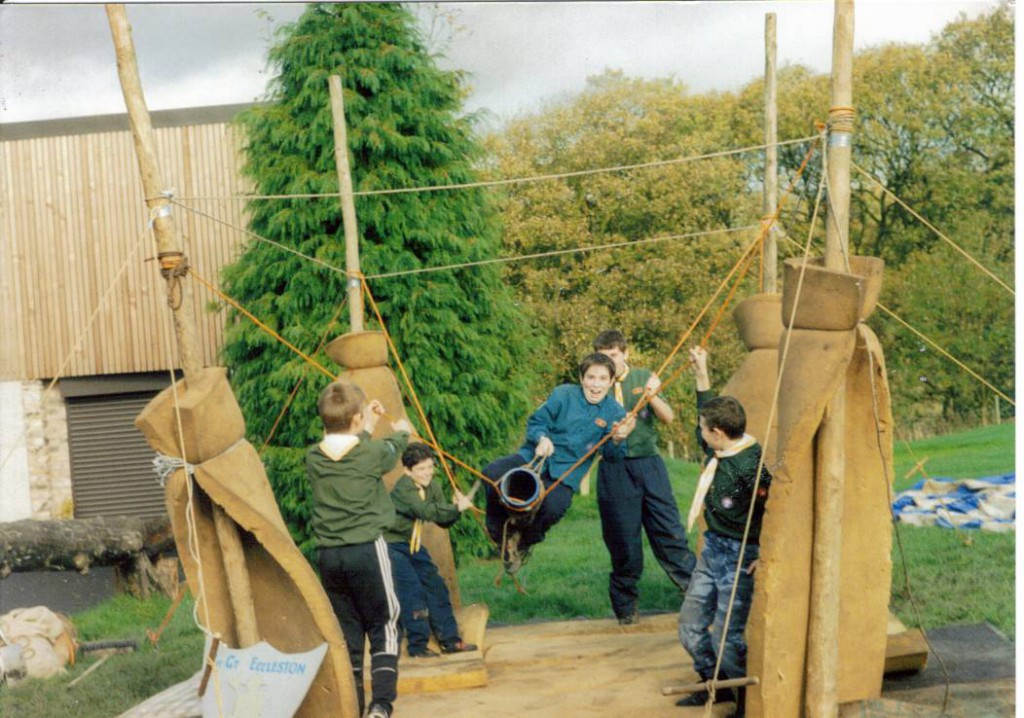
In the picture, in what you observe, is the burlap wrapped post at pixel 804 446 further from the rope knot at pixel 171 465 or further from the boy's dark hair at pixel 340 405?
the rope knot at pixel 171 465

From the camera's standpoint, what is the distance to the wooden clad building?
38.8ft

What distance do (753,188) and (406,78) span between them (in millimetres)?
9495

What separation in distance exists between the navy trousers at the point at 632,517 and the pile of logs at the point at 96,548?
14.3ft

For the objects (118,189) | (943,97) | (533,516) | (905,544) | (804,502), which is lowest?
(905,544)

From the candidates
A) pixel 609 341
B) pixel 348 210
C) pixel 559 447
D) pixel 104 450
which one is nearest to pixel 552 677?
pixel 559 447

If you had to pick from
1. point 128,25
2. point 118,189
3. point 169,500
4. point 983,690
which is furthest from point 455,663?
point 118,189

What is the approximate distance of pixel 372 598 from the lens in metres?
4.76

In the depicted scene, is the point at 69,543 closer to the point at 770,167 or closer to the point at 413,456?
the point at 413,456

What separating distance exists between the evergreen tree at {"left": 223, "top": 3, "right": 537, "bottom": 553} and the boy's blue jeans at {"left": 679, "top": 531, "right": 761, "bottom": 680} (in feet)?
16.3

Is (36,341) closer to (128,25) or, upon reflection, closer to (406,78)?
(406,78)

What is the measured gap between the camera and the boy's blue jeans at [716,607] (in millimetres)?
4691

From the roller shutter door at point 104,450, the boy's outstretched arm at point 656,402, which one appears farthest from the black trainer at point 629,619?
the roller shutter door at point 104,450

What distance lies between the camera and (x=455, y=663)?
557 cm

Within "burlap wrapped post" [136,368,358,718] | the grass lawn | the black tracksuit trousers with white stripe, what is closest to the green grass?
the grass lawn
